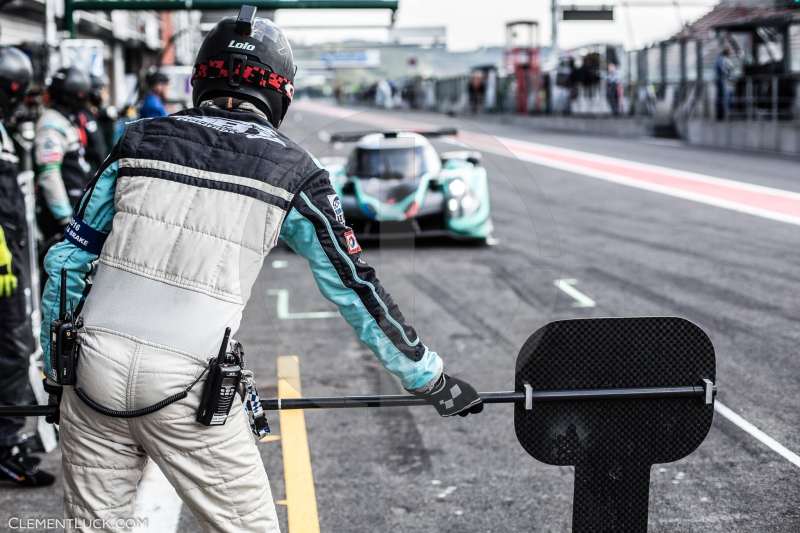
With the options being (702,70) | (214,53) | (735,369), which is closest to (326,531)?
(214,53)

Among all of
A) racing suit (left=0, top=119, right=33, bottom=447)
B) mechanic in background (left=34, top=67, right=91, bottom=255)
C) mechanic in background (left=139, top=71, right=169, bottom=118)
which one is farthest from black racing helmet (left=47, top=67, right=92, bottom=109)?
mechanic in background (left=139, top=71, right=169, bottom=118)

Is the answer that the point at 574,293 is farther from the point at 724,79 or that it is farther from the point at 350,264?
the point at 724,79

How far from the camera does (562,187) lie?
17.4m

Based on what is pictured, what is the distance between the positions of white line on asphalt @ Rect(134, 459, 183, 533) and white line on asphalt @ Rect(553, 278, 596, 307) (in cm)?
459

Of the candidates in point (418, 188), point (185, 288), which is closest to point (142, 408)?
point (185, 288)

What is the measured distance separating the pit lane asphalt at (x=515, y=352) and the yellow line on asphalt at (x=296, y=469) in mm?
54

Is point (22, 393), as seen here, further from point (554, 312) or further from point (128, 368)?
point (554, 312)

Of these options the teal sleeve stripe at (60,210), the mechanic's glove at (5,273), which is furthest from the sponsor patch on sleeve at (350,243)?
the teal sleeve stripe at (60,210)

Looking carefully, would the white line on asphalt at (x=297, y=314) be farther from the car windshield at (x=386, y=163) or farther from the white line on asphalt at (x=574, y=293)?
the car windshield at (x=386, y=163)

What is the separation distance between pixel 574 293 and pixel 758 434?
12.5 ft

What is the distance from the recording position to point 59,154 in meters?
6.78

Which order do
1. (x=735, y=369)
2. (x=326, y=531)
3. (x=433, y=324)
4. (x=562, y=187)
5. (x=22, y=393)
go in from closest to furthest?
(x=326, y=531) < (x=22, y=393) < (x=735, y=369) < (x=433, y=324) < (x=562, y=187)

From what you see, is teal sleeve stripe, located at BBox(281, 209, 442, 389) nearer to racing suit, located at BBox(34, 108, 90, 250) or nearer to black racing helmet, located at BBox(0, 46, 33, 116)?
black racing helmet, located at BBox(0, 46, 33, 116)

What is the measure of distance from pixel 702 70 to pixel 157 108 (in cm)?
1912
